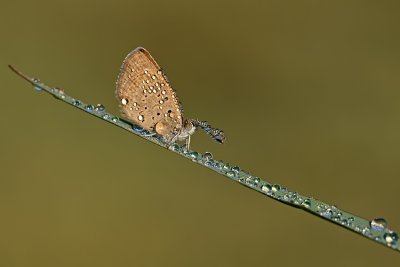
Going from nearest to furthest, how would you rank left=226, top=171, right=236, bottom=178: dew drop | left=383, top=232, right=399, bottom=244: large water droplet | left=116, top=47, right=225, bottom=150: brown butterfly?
left=383, top=232, right=399, bottom=244: large water droplet, left=226, top=171, right=236, bottom=178: dew drop, left=116, top=47, right=225, bottom=150: brown butterfly

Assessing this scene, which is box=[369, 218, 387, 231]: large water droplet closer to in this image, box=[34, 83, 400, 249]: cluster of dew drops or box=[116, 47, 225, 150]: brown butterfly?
box=[34, 83, 400, 249]: cluster of dew drops

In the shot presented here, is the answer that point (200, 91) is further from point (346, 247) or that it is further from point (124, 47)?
point (346, 247)

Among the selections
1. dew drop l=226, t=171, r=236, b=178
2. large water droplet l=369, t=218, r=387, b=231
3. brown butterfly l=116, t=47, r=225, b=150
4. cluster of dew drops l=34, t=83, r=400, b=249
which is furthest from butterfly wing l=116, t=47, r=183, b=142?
large water droplet l=369, t=218, r=387, b=231

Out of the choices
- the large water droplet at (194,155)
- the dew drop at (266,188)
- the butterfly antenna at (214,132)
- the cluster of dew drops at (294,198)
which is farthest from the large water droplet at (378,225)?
the butterfly antenna at (214,132)

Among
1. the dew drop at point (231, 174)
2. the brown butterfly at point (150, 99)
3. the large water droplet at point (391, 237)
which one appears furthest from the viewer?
the brown butterfly at point (150, 99)

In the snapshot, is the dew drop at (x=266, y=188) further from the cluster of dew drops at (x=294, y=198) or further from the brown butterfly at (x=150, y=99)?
the brown butterfly at (x=150, y=99)

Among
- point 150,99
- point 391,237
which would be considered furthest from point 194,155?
point 150,99

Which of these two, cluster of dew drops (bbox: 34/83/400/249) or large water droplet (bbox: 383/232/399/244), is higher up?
cluster of dew drops (bbox: 34/83/400/249)

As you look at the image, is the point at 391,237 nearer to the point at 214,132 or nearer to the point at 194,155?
the point at 194,155
